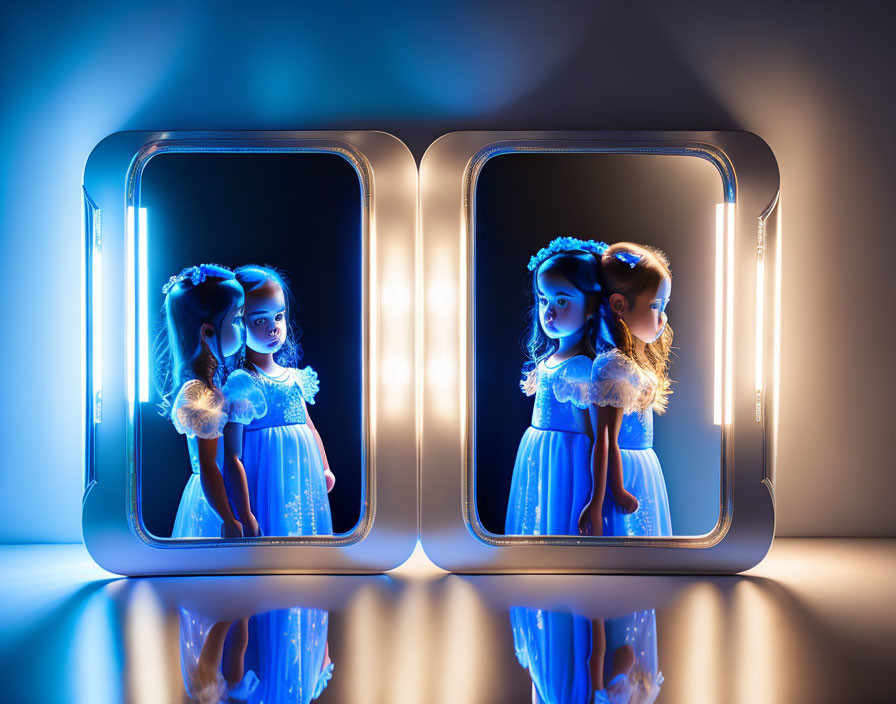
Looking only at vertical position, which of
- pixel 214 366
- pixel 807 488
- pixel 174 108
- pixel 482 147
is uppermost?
pixel 174 108

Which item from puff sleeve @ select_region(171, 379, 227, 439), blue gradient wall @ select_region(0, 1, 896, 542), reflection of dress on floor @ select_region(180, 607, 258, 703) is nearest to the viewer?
reflection of dress on floor @ select_region(180, 607, 258, 703)

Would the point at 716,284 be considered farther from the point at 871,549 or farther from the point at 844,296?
the point at 871,549

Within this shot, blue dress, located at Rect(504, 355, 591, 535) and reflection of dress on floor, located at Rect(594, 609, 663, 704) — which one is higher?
blue dress, located at Rect(504, 355, 591, 535)

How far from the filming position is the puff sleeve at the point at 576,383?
150 centimetres

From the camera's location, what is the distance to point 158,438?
4.99 ft

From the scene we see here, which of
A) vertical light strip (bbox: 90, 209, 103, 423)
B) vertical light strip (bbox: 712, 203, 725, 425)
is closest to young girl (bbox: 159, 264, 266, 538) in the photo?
vertical light strip (bbox: 90, 209, 103, 423)

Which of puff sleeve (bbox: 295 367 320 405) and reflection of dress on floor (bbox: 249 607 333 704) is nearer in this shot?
reflection of dress on floor (bbox: 249 607 333 704)

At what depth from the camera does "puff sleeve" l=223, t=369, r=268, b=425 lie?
1.49m

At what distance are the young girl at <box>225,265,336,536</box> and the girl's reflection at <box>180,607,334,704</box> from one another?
26 cm

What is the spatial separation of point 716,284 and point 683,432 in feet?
1.07

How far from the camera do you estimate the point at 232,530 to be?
1522 millimetres

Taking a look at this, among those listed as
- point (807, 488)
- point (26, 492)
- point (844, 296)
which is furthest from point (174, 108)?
point (807, 488)

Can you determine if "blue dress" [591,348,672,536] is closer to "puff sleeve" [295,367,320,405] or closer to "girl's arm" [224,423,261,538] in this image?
"puff sleeve" [295,367,320,405]

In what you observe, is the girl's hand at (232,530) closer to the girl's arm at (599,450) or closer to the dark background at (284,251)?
the dark background at (284,251)
